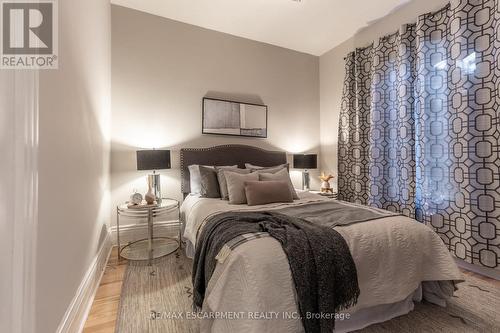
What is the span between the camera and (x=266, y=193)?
257cm

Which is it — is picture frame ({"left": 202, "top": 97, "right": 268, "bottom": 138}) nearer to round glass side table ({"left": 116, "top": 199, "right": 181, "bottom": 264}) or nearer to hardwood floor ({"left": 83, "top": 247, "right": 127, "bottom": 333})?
round glass side table ({"left": 116, "top": 199, "right": 181, "bottom": 264})

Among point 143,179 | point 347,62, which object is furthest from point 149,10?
point 347,62

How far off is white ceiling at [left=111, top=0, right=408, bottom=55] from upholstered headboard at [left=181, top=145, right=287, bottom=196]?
1766mm

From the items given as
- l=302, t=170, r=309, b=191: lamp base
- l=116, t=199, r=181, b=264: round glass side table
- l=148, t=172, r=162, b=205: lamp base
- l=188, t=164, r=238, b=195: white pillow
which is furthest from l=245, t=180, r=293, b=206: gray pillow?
l=302, t=170, r=309, b=191: lamp base

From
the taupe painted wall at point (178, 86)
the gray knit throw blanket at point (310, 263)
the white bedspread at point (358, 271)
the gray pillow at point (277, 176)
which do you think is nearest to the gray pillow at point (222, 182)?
the gray pillow at point (277, 176)

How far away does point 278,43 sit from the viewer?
3988 mm

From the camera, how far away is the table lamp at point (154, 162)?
2.79 meters

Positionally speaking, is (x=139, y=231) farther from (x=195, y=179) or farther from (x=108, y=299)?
(x=108, y=299)

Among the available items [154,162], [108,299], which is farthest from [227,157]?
[108,299]

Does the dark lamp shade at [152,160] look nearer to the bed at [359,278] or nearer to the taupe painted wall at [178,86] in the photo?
the taupe painted wall at [178,86]

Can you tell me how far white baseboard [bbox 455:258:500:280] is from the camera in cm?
223

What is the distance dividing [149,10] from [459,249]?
4.55 m

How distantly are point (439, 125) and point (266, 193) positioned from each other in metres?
1.99

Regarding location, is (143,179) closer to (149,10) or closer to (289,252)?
(149,10)
